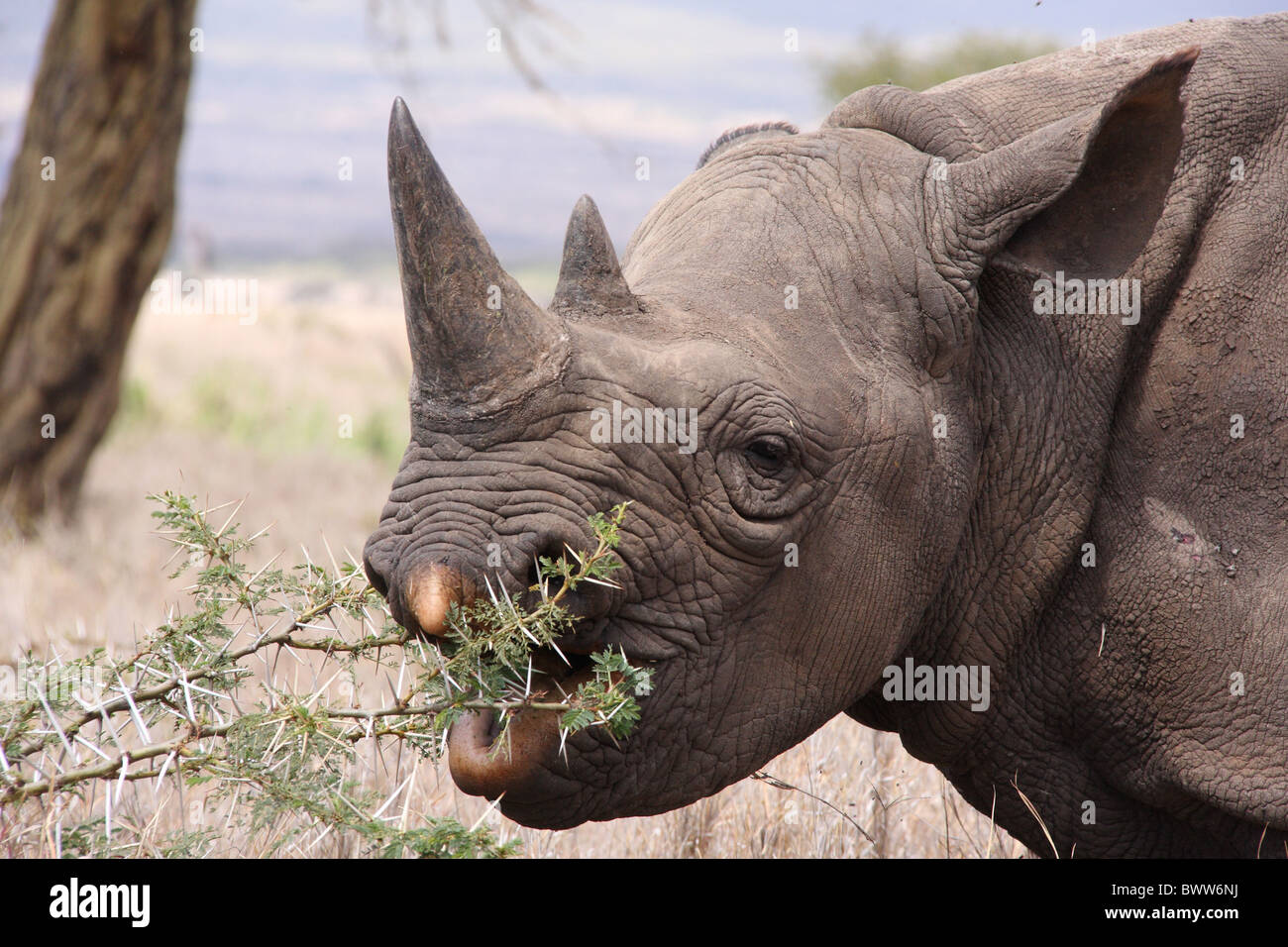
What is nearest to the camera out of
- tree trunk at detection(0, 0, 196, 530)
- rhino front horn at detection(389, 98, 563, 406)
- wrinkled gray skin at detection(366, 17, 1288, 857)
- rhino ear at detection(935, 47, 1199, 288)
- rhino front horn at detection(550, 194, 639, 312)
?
rhino front horn at detection(389, 98, 563, 406)

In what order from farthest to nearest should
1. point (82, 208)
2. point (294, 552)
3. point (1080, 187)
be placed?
point (294, 552) → point (82, 208) → point (1080, 187)

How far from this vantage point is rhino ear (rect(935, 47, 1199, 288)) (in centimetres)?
355

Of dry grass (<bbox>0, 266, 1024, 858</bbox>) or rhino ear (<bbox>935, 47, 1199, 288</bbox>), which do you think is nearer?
rhino ear (<bbox>935, 47, 1199, 288</bbox>)

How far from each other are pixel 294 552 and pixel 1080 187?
22.7 feet

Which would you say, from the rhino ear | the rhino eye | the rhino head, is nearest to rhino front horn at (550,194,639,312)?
the rhino head

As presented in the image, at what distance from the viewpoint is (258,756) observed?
3.23 meters

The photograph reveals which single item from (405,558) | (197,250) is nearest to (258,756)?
(405,558)

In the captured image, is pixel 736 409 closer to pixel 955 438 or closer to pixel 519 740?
pixel 955 438

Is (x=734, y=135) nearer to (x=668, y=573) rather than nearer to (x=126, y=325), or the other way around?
(x=668, y=573)

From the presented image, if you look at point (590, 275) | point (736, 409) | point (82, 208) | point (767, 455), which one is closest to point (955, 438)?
point (767, 455)

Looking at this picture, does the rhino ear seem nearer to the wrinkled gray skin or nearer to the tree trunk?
the wrinkled gray skin

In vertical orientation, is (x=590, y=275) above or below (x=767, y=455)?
above

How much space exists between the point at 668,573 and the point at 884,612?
0.61 m

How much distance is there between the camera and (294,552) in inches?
381
